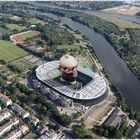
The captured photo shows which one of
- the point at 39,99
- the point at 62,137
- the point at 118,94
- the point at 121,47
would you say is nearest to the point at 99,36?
the point at 121,47

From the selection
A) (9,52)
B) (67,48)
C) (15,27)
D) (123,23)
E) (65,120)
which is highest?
(15,27)

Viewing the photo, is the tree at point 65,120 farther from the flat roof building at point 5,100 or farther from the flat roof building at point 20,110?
the flat roof building at point 5,100

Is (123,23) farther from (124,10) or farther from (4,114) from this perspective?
(4,114)

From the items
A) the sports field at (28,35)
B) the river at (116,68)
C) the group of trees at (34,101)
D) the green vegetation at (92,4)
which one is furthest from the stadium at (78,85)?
the green vegetation at (92,4)

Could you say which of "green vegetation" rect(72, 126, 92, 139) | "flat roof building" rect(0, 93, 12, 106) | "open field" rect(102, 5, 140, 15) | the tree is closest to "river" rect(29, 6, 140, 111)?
"green vegetation" rect(72, 126, 92, 139)

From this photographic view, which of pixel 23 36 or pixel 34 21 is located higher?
pixel 34 21

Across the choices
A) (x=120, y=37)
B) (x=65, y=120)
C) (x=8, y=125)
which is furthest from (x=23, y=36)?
(x=65, y=120)

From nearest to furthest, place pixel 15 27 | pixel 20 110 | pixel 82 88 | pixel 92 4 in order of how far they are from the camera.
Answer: pixel 20 110
pixel 82 88
pixel 15 27
pixel 92 4

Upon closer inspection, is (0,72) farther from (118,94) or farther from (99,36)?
(99,36)
